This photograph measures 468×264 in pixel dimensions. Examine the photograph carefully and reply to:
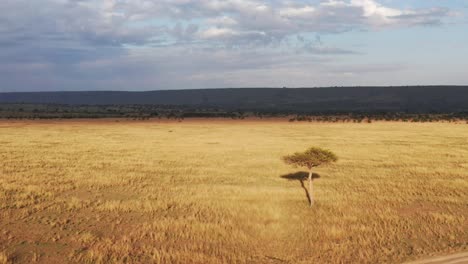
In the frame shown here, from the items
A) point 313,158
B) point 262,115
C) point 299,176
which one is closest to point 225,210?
point 313,158

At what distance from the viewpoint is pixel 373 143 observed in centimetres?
3938

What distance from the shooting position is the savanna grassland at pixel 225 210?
39.3 feet

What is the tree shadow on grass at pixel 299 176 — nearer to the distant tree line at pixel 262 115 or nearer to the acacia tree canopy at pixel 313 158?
the acacia tree canopy at pixel 313 158

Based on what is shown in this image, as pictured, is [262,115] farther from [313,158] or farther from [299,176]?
[313,158]

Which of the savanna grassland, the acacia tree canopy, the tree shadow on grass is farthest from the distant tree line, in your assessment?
the acacia tree canopy

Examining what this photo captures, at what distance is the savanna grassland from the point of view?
39.3 ft

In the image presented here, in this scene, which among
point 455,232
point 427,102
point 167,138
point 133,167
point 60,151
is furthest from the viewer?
point 427,102

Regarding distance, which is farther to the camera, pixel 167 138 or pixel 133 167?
pixel 167 138

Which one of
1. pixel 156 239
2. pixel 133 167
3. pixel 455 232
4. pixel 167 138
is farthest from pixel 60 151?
pixel 455 232

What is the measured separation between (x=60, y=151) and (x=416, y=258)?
27639 mm

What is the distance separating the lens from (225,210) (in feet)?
51.9

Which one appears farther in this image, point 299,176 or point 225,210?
point 299,176

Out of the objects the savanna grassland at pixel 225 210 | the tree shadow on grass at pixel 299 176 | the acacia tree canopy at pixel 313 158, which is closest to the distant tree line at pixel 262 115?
the savanna grassland at pixel 225 210

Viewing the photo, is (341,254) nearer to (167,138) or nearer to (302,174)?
(302,174)
